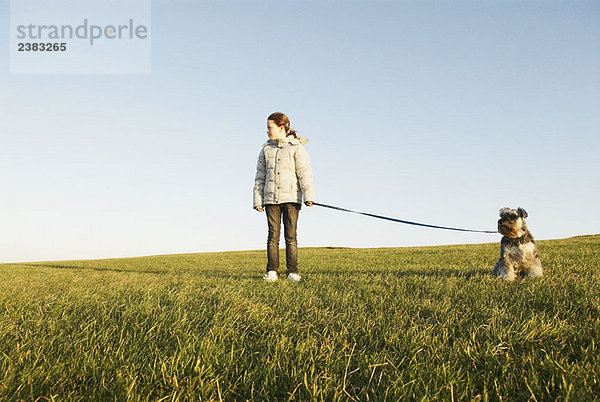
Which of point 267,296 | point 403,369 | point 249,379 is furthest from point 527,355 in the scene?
point 267,296

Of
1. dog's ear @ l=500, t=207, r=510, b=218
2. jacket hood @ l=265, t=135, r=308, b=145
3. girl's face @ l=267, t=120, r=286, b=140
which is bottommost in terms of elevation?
dog's ear @ l=500, t=207, r=510, b=218

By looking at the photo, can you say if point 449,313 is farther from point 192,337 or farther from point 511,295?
point 192,337

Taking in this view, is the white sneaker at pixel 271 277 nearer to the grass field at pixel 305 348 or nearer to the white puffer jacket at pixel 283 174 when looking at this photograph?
the white puffer jacket at pixel 283 174

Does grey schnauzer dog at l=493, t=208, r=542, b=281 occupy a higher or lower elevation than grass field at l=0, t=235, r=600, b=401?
higher

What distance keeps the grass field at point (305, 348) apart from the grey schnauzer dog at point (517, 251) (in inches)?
52.1

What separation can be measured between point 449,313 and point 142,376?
115 inches

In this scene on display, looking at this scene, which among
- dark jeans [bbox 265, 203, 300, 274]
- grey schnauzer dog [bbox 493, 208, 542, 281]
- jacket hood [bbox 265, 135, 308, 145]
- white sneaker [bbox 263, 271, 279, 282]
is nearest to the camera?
grey schnauzer dog [bbox 493, 208, 542, 281]

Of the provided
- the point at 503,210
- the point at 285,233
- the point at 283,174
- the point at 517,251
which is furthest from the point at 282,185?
the point at 517,251

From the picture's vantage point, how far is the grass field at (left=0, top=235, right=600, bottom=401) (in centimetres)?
214

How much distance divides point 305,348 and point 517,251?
4.97 m

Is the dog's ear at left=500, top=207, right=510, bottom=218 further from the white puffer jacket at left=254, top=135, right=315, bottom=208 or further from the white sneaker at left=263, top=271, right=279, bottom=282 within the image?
the white sneaker at left=263, top=271, right=279, bottom=282

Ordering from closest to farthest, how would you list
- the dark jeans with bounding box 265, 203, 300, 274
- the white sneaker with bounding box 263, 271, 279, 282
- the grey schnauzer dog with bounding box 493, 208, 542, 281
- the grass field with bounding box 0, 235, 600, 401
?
the grass field with bounding box 0, 235, 600, 401 → the grey schnauzer dog with bounding box 493, 208, 542, 281 → the white sneaker with bounding box 263, 271, 279, 282 → the dark jeans with bounding box 265, 203, 300, 274

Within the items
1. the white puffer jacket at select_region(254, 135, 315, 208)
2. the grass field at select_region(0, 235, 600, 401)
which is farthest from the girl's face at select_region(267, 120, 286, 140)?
the grass field at select_region(0, 235, 600, 401)

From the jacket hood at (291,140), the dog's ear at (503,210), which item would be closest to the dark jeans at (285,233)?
the jacket hood at (291,140)
